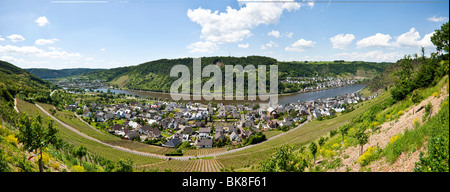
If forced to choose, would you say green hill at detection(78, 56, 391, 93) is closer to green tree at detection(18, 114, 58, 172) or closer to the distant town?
the distant town

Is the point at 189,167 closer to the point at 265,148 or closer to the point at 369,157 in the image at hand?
the point at 265,148

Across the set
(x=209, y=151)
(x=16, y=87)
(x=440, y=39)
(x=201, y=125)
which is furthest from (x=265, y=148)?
(x=16, y=87)

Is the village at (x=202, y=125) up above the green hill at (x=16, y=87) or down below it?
below

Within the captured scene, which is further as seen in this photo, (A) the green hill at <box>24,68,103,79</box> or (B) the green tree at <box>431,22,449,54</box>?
(A) the green hill at <box>24,68,103,79</box>

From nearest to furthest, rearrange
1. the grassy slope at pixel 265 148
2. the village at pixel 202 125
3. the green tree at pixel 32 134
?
1. the green tree at pixel 32 134
2. the grassy slope at pixel 265 148
3. the village at pixel 202 125

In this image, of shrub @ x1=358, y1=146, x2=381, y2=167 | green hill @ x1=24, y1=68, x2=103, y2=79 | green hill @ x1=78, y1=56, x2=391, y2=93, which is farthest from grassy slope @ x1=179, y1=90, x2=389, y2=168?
green hill @ x1=24, y1=68, x2=103, y2=79

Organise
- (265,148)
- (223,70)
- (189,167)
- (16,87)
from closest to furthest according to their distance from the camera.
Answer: (189,167)
(265,148)
(16,87)
(223,70)

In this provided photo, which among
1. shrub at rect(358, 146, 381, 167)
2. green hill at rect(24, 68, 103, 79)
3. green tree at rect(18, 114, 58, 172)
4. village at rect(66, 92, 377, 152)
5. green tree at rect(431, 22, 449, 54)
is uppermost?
green hill at rect(24, 68, 103, 79)

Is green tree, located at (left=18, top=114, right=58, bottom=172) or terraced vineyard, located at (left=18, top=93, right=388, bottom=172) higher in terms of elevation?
green tree, located at (left=18, top=114, right=58, bottom=172)

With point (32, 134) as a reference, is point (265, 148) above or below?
below

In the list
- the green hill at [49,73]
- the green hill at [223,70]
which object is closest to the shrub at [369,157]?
the green hill at [223,70]

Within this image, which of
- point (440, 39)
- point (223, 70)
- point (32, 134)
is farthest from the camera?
point (223, 70)

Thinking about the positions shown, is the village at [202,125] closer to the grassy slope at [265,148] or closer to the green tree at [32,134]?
the grassy slope at [265,148]

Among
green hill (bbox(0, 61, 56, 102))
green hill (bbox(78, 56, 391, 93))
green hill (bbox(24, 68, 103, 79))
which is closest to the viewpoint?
green hill (bbox(0, 61, 56, 102))
